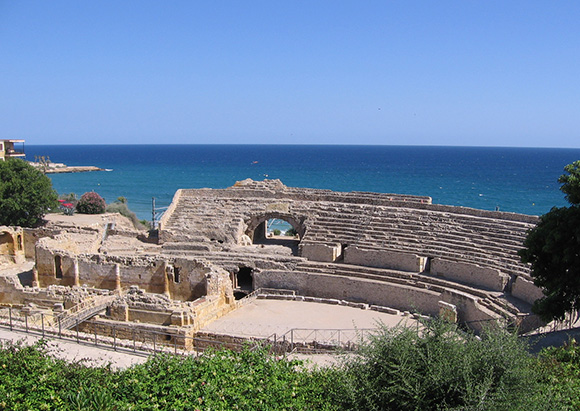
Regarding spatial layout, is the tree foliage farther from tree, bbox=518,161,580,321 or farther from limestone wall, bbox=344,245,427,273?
limestone wall, bbox=344,245,427,273

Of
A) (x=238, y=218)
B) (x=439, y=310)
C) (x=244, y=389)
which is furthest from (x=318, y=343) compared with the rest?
(x=238, y=218)

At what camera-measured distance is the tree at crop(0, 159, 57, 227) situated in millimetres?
32344

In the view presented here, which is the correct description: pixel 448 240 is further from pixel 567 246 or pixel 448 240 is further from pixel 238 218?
pixel 238 218

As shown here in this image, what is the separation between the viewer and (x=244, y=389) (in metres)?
10.4

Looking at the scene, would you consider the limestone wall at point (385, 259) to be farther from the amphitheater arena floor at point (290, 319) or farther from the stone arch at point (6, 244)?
the stone arch at point (6, 244)

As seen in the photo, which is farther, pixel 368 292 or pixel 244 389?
pixel 368 292

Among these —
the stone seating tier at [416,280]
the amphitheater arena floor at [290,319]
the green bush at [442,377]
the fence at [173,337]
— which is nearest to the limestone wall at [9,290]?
the fence at [173,337]

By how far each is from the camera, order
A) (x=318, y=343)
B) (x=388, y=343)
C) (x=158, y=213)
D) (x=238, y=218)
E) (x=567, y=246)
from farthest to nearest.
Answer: (x=158, y=213) < (x=238, y=218) < (x=318, y=343) < (x=567, y=246) < (x=388, y=343)

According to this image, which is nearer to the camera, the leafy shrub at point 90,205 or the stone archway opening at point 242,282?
the stone archway opening at point 242,282

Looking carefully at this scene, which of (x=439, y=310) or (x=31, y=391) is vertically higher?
(x=31, y=391)

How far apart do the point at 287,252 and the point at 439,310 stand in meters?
8.94

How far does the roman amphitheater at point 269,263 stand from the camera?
2106 centimetres

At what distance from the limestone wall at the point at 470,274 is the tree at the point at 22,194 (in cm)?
2552

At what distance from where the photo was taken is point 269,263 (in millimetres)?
25984
